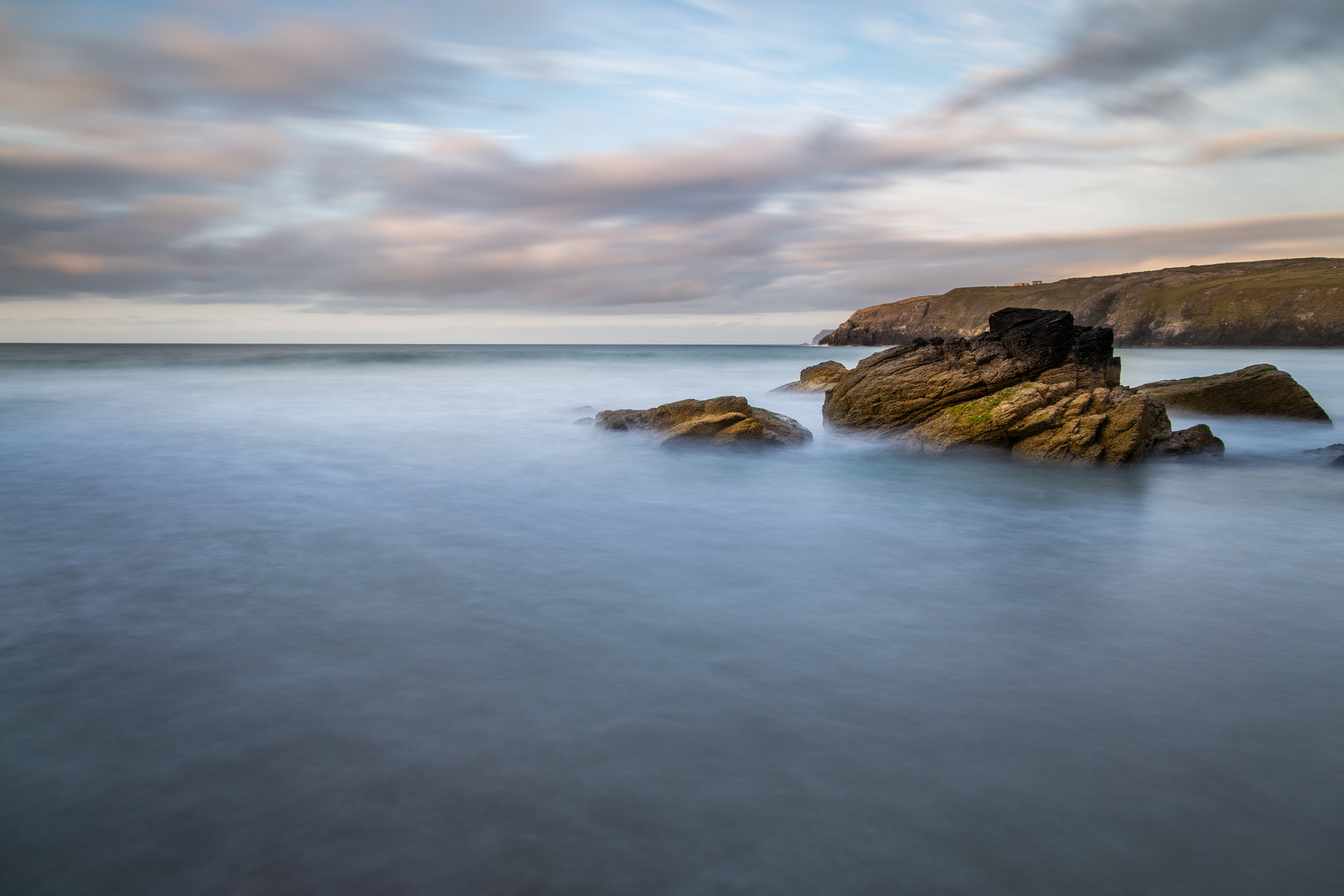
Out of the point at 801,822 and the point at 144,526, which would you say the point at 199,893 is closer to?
the point at 801,822

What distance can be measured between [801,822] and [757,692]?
1261mm

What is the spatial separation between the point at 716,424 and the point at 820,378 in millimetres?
14310

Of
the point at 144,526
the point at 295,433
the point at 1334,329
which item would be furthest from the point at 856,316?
the point at 144,526

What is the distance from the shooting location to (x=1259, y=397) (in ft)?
57.7

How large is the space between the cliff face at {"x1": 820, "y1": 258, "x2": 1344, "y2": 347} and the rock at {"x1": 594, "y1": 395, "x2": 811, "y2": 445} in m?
45.4

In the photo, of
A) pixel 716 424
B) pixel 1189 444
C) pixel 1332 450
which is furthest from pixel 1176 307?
pixel 716 424

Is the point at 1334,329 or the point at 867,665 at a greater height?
the point at 1334,329

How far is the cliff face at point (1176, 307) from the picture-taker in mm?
77688

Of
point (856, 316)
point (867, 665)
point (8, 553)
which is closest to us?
point (867, 665)

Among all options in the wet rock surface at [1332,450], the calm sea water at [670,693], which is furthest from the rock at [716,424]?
the wet rock surface at [1332,450]

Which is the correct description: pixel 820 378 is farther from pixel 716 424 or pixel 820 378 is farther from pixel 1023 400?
pixel 1023 400

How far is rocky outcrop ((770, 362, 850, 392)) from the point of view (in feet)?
89.8

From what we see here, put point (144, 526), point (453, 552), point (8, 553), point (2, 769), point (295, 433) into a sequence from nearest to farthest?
point (2, 769) → point (8, 553) → point (453, 552) → point (144, 526) → point (295, 433)

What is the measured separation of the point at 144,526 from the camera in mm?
8484
